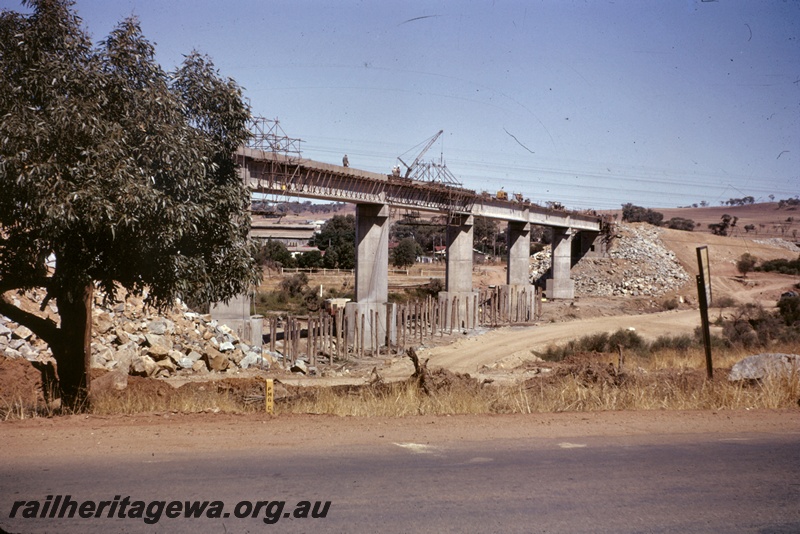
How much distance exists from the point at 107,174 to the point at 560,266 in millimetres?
59313

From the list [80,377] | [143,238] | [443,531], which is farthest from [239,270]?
[443,531]

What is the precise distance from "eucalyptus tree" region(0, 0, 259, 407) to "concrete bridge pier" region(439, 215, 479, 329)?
94.8 ft

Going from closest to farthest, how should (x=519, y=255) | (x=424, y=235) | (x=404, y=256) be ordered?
1. (x=519, y=255)
2. (x=404, y=256)
3. (x=424, y=235)

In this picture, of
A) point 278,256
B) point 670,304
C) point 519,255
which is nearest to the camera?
point 519,255

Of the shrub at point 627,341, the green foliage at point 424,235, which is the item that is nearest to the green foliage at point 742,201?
the green foliage at point 424,235

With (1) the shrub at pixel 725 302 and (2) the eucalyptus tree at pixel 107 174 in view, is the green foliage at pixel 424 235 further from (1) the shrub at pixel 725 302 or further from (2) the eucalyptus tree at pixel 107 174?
(2) the eucalyptus tree at pixel 107 174

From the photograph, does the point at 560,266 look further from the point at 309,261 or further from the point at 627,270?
the point at 309,261

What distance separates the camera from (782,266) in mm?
75250

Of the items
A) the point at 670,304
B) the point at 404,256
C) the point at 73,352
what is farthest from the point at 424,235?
the point at 73,352

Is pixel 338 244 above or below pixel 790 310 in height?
above

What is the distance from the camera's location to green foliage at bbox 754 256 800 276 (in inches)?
2872

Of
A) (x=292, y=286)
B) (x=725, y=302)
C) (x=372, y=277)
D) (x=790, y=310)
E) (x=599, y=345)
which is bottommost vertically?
(x=599, y=345)

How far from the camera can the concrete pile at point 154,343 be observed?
Result: 64.2ft

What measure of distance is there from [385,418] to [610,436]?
324 cm
